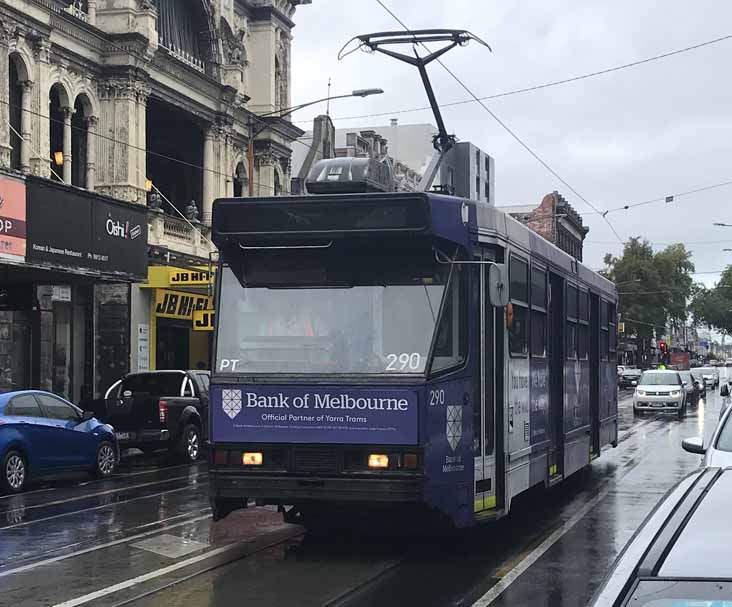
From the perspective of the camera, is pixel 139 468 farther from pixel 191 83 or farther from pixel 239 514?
pixel 191 83

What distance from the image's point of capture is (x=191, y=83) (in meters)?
34.3

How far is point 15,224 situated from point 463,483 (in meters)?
14.6

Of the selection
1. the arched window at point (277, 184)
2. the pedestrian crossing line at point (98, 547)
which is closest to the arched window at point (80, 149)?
the arched window at point (277, 184)

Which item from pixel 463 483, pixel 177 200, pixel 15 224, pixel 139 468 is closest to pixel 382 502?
pixel 463 483

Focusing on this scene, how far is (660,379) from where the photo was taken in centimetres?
3994

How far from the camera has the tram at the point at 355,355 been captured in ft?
31.8

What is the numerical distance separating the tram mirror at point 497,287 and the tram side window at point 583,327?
5.86 metres

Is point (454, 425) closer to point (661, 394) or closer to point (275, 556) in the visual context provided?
point (275, 556)

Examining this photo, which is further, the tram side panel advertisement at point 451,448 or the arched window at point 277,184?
the arched window at point 277,184

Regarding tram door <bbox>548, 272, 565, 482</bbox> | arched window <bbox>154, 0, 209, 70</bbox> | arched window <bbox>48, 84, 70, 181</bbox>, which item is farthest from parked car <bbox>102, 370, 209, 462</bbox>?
arched window <bbox>154, 0, 209, 70</bbox>

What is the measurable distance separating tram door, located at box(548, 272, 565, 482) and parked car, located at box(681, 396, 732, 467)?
3.43 meters

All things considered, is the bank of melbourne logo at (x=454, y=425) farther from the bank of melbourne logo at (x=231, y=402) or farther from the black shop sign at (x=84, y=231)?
the black shop sign at (x=84, y=231)

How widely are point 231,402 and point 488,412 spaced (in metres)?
2.48

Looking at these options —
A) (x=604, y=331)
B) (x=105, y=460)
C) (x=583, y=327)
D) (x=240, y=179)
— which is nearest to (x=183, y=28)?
(x=240, y=179)
